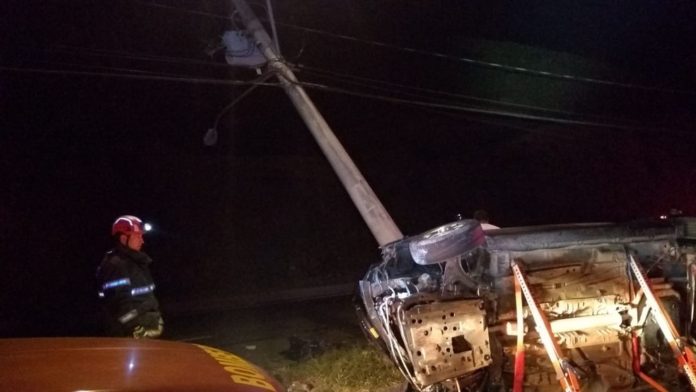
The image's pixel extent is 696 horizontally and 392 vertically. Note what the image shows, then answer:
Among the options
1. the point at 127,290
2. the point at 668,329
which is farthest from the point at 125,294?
the point at 668,329

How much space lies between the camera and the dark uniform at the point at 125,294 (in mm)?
4188

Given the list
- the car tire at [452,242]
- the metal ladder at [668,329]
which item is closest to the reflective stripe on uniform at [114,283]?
the car tire at [452,242]

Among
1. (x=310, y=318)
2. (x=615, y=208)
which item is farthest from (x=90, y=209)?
(x=615, y=208)

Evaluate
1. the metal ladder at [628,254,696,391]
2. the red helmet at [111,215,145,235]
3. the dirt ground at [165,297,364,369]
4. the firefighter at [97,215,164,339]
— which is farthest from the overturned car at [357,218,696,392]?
the dirt ground at [165,297,364,369]

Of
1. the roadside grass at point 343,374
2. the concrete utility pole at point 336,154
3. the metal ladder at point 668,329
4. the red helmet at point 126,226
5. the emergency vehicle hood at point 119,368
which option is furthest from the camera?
the concrete utility pole at point 336,154

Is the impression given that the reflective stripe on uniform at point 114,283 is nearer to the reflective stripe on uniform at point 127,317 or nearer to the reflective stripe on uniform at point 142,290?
the reflective stripe on uniform at point 142,290

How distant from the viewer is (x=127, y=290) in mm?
4203

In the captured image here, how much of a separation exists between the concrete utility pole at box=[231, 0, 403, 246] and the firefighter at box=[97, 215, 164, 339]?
3.07 meters

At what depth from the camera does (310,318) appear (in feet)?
34.5

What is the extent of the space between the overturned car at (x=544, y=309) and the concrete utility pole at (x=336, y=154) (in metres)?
2.35

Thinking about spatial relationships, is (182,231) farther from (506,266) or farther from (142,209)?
(506,266)

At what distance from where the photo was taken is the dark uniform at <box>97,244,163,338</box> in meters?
4.19

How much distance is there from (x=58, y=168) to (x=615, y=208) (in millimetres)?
19587

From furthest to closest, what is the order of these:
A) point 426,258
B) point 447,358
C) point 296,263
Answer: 1. point 296,263
2. point 426,258
3. point 447,358
